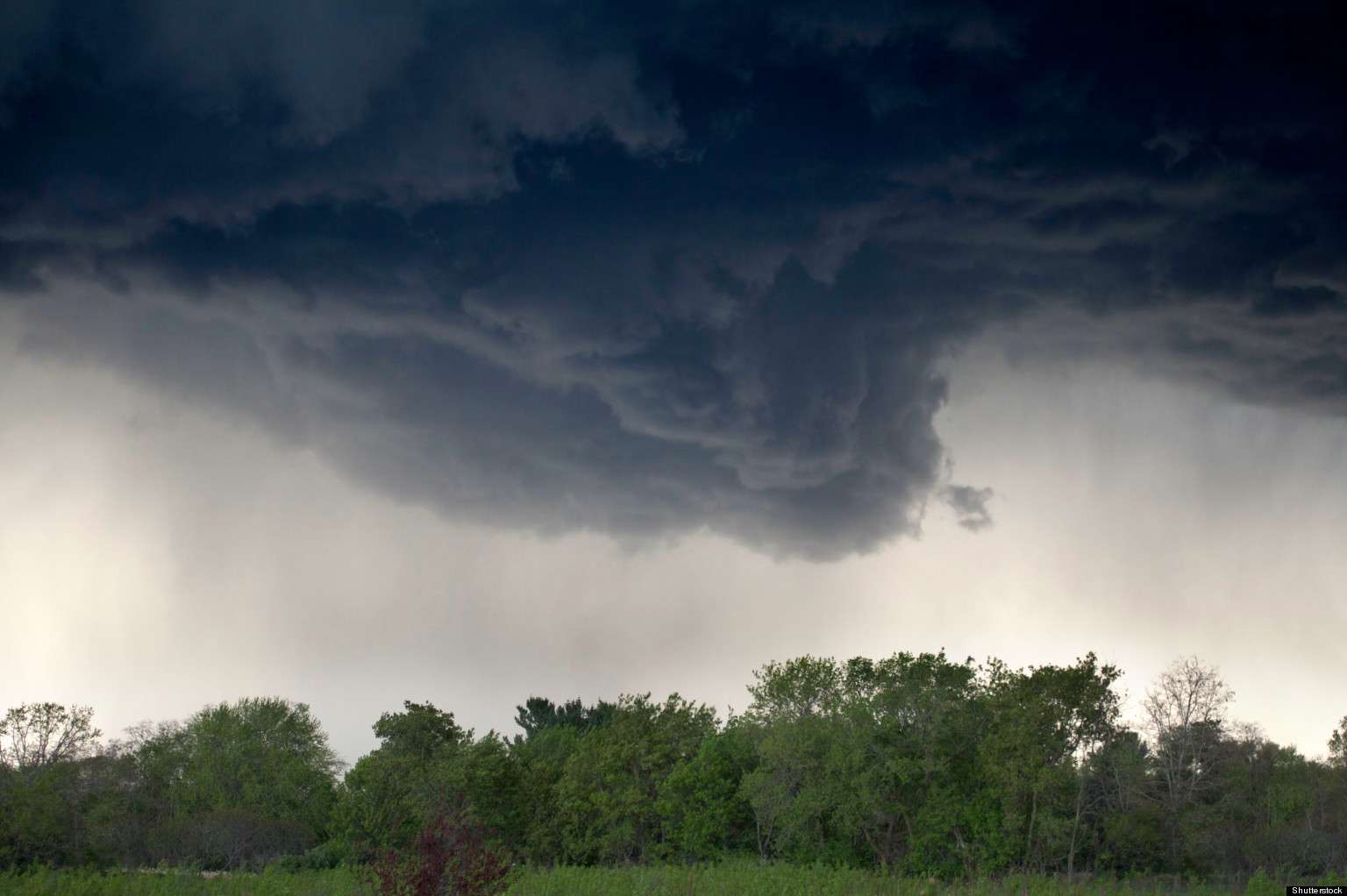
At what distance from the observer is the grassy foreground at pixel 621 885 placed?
106 feet

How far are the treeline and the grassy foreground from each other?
953cm

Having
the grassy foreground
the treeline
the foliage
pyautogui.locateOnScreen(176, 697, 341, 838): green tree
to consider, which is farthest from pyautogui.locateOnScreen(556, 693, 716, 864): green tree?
the foliage

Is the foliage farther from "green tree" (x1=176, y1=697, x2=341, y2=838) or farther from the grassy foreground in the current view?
"green tree" (x1=176, y1=697, x2=341, y2=838)

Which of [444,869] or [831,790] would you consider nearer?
[444,869]

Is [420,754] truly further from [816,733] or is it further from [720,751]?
[816,733]

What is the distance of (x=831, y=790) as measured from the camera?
56.1 meters

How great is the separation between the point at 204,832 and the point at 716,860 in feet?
119

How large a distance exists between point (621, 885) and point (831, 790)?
2200 centimetres

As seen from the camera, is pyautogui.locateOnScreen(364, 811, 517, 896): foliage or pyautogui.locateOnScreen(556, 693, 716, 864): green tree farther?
pyautogui.locateOnScreen(556, 693, 716, 864): green tree

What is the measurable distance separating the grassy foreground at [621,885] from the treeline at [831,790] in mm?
9534

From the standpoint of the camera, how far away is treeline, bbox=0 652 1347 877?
168 feet

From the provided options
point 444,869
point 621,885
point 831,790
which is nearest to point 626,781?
point 831,790

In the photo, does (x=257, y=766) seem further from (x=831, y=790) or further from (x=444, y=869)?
(x=444, y=869)

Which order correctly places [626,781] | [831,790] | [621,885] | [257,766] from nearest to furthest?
[621,885] < [831,790] < [626,781] < [257,766]
